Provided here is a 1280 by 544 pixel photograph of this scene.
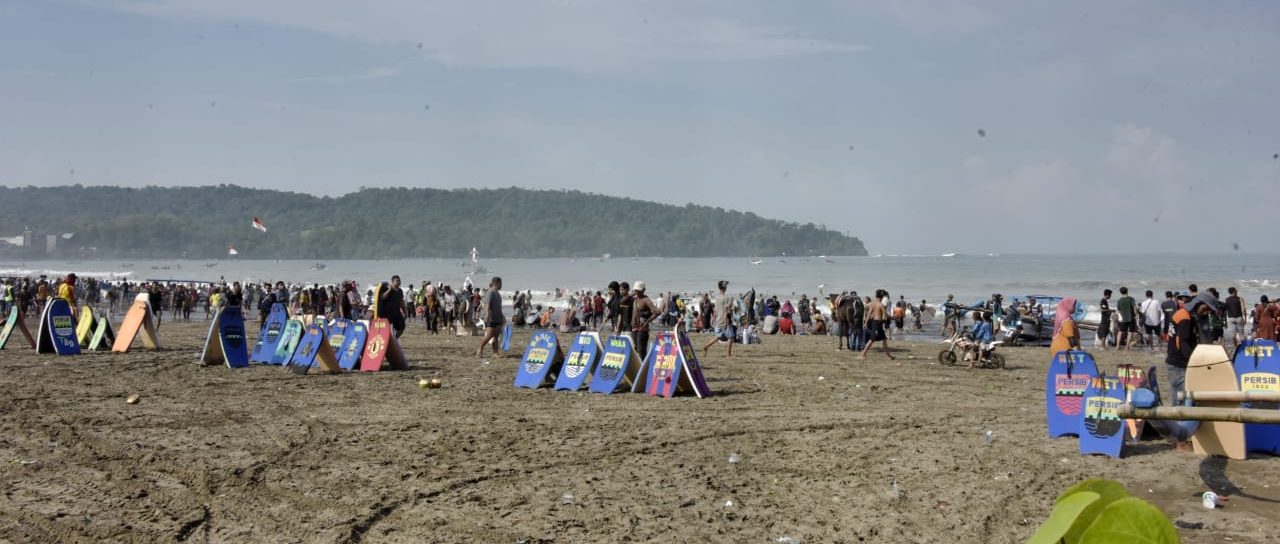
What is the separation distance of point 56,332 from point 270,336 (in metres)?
4.44

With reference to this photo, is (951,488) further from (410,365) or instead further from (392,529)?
(410,365)

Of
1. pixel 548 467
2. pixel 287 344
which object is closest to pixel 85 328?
pixel 287 344

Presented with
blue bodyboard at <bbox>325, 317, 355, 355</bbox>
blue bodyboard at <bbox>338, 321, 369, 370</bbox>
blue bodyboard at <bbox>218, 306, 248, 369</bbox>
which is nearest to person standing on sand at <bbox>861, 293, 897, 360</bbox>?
blue bodyboard at <bbox>338, 321, 369, 370</bbox>

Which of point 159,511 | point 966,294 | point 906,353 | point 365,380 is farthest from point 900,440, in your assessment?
point 966,294

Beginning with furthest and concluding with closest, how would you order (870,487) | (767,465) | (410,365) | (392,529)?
(410,365) < (767,465) < (870,487) < (392,529)

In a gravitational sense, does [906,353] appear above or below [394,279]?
below

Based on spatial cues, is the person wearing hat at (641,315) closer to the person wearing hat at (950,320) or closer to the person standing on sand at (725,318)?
the person standing on sand at (725,318)

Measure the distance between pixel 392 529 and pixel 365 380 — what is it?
9.08 m

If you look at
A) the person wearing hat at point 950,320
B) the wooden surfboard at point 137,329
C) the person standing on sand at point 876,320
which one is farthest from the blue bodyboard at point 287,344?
the person wearing hat at point 950,320

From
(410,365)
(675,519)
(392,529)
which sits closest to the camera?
(392,529)

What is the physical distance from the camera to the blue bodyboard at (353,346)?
1716cm

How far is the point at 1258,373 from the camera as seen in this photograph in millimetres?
10547

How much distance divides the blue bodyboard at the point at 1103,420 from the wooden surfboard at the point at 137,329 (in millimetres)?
16990

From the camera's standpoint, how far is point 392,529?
6.93m
